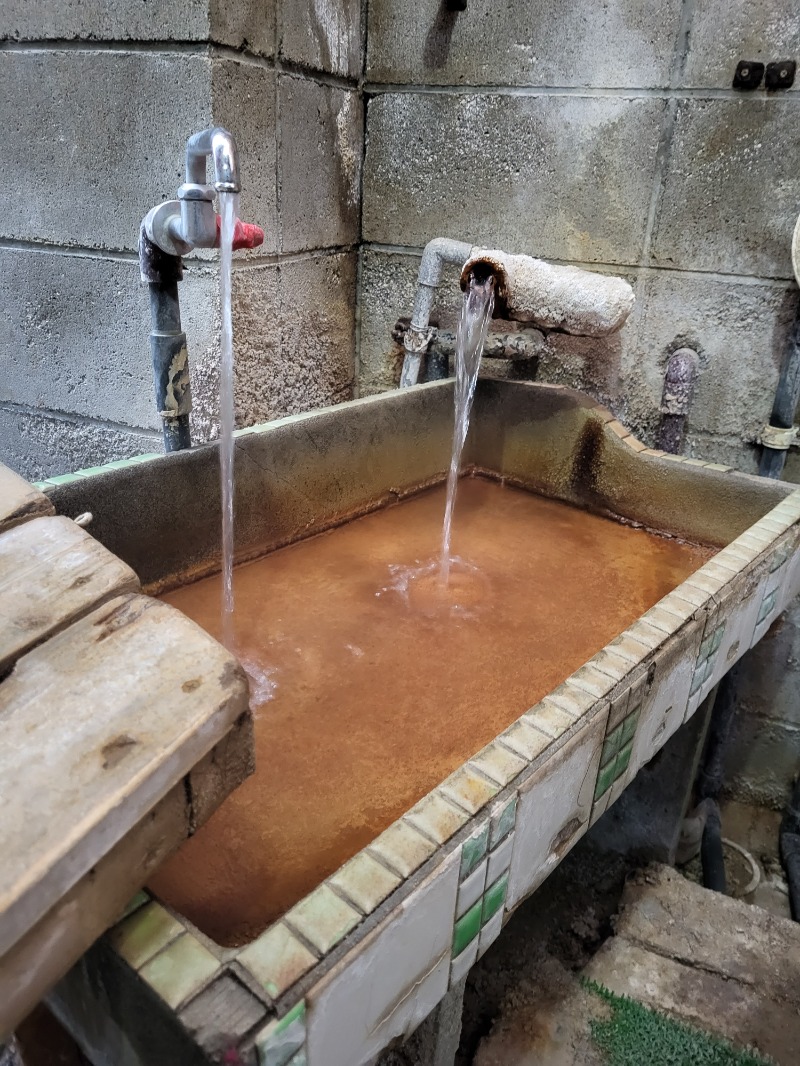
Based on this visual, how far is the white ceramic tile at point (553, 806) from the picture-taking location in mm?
1199

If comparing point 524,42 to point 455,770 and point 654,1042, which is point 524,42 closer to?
point 455,770

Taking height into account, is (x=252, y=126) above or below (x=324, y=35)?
below

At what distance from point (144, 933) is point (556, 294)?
2.16 m

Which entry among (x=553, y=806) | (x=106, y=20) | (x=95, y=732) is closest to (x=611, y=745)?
(x=553, y=806)

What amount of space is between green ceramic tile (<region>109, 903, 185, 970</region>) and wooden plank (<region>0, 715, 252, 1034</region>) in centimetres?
3

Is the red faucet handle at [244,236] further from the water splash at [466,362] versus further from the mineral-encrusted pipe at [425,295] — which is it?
the mineral-encrusted pipe at [425,295]

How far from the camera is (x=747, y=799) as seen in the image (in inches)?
135

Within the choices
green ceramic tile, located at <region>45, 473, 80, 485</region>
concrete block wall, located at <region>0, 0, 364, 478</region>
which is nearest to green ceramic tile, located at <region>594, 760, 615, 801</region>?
green ceramic tile, located at <region>45, 473, 80, 485</region>

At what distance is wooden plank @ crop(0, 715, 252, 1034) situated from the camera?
0.74 meters

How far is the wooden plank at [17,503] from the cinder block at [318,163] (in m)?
1.90

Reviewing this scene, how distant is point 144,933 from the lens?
88 cm

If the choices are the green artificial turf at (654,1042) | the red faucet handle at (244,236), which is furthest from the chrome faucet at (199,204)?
the green artificial turf at (654,1042)

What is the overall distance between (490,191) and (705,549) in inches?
65.0

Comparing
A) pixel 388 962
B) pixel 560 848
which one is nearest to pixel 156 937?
pixel 388 962
